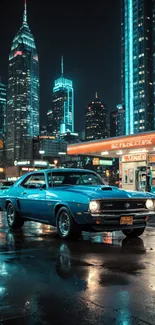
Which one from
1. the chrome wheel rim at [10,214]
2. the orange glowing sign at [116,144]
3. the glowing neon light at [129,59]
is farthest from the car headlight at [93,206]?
the glowing neon light at [129,59]

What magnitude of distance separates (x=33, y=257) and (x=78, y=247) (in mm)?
1314

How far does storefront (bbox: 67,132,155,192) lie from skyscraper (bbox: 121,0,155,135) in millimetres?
121857

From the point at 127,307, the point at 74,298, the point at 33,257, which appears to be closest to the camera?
the point at 127,307

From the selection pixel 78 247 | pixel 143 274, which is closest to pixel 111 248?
pixel 78 247

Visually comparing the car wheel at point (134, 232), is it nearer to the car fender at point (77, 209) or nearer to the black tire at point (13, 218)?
Answer: the car fender at point (77, 209)

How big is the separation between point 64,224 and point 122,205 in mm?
1422

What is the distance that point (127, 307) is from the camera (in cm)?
414

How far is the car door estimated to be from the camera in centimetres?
968

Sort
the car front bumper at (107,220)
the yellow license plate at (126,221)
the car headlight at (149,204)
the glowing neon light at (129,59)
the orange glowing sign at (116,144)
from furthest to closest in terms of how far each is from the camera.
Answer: the glowing neon light at (129,59), the orange glowing sign at (116,144), the car headlight at (149,204), the yellow license plate at (126,221), the car front bumper at (107,220)

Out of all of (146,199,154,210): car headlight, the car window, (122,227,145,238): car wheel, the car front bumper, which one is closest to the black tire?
the car window

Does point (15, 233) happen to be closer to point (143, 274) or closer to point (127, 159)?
point (143, 274)

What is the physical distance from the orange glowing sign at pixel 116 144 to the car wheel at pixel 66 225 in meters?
13.3

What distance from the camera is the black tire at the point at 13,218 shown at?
1092 cm

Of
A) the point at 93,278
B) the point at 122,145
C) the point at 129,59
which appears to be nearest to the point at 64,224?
the point at 93,278
